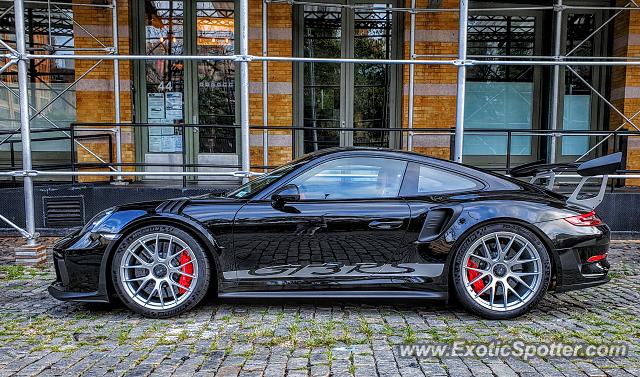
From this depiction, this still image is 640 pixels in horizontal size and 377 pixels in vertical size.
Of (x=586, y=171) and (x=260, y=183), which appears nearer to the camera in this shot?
(x=586, y=171)

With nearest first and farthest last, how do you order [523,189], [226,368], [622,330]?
1. [226,368]
2. [622,330]
3. [523,189]

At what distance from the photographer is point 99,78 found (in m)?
9.79

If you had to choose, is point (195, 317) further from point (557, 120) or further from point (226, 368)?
point (557, 120)

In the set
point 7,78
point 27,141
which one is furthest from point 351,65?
point 7,78

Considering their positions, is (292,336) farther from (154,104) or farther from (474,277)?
(154,104)

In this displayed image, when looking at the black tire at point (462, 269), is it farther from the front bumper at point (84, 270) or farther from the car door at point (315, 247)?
the front bumper at point (84, 270)

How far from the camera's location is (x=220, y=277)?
167 inches

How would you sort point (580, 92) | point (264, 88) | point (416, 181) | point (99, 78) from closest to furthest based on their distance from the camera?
1. point (416, 181)
2. point (99, 78)
3. point (264, 88)
4. point (580, 92)

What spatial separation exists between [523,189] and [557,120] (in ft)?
22.3

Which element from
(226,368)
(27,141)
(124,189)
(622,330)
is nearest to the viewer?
(226,368)

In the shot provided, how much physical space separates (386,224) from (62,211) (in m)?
6.05

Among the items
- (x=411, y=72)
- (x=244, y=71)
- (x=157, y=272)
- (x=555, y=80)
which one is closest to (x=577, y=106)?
(x=555, y=80)

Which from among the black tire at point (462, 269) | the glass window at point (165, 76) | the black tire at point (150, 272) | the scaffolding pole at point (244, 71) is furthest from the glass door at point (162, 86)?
the black tire at point (462, 269)

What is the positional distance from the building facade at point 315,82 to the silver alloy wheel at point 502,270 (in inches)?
230
